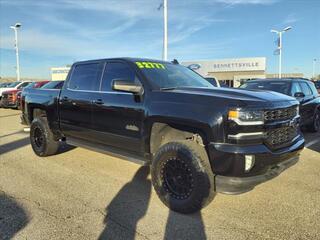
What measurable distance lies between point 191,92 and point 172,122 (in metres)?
0.45

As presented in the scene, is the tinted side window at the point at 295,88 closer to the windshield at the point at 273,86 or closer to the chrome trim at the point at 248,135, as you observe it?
the windshield at the point at 273,86

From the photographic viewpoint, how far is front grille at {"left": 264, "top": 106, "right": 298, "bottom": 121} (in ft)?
12.3

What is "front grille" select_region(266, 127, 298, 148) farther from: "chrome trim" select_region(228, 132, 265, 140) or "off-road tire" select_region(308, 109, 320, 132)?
"off-road tire" select_region(308, 109, 320, 132)

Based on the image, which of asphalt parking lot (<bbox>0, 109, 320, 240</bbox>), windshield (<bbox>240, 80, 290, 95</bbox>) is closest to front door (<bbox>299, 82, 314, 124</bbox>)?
windshield (<bbox>240, 80, 290, 95</bbox>)

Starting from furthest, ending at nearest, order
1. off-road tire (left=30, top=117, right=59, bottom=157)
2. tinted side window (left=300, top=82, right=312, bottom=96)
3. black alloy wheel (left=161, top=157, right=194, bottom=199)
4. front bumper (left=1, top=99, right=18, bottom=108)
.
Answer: front bumper (left=1, top=99, right=18, bottom=108), tinted side window (left=300, top=82, right=312, bottom=96), off-road tire (left=30, top=117, right=59, bottom=157), black alloy wheel (left=161, top=157, right=194, bottom=199)

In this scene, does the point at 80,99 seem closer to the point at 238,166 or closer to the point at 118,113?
the point at 118,113

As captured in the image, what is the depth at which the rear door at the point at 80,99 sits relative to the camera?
5418mm

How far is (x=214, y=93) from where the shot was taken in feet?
13.3

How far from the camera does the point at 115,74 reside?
201 inches

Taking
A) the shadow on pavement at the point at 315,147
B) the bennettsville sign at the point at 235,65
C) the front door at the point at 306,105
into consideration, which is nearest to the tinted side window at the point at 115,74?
the shadow on pavement at the point at 315,147

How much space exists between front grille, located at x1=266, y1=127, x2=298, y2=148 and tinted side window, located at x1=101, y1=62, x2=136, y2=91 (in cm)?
207

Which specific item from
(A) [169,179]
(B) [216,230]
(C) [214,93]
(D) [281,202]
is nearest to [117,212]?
(A) [169,179]

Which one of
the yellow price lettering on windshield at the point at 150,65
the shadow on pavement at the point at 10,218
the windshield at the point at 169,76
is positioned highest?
the yellow price lettering on windshield at the point at 150,65

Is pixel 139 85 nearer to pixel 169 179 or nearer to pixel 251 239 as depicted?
pixel 169 179
